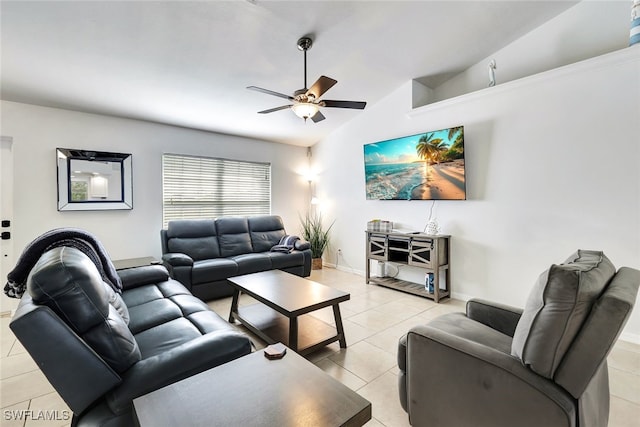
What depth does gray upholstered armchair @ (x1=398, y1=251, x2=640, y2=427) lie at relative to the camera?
3.63 feet

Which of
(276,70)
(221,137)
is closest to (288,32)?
(276,70)

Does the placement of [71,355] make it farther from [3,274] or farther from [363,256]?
[363,256]

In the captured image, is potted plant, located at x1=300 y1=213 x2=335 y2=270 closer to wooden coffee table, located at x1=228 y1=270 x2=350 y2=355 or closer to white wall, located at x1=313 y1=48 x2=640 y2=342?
white wall, located at x1=313 y1=48 x2=640 y2=342

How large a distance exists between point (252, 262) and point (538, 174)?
3642 mm

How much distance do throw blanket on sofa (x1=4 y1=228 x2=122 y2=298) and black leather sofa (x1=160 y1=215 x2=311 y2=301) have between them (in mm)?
1290

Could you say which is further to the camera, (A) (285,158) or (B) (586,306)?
(A) (285,158)

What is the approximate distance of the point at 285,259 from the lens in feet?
14.6

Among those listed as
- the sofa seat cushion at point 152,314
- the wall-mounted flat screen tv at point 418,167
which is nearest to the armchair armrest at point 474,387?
the sofa seat cushion at point 152,314

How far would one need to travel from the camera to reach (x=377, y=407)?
5.98ft

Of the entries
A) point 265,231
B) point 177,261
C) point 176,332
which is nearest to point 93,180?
point 177,261

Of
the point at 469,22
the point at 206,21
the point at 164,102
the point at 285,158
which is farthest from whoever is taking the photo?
the point at 285,158

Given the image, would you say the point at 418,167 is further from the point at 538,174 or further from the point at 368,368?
the point at 368,368

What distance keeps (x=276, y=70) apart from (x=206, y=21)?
3.11ft

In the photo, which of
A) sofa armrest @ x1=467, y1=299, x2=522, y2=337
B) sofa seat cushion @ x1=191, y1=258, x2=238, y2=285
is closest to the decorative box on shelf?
sofa seat cushion @ x1=191, y1=258, x2=238, y2=285
